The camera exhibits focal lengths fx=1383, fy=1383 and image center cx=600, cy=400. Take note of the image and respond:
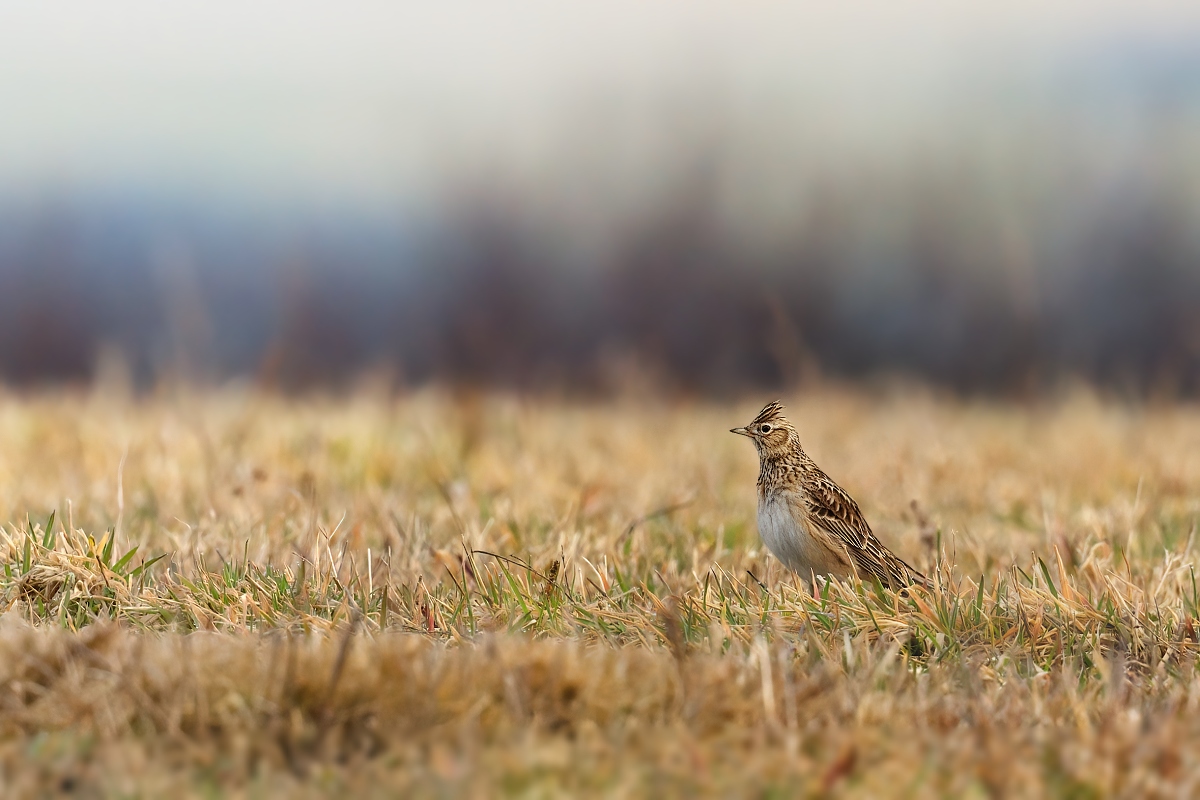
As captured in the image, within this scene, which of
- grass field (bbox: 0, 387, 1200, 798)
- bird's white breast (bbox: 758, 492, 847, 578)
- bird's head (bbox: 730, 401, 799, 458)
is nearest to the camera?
grass field (bbox: 0, 387, 1200, 798)

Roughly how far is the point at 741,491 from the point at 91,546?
403cm

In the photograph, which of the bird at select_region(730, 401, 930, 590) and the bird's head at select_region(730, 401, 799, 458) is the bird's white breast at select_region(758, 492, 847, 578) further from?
the bird's head at select_region(730, 401, 799, 458)

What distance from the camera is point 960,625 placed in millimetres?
3838

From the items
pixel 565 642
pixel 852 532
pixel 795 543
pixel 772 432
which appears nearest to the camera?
pixel 565 642

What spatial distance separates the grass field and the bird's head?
16.3 inches

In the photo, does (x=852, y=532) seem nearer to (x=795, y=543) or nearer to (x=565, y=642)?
(x=795, y=543)

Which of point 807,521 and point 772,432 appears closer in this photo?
point 807,521

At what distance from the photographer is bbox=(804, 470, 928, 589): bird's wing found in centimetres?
489

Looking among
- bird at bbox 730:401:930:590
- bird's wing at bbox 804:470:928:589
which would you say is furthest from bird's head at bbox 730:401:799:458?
bird's wing at bbox 804:470:928:589

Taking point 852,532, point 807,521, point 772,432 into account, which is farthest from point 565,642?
point 772,432

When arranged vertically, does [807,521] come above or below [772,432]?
below

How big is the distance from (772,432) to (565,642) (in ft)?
7.25

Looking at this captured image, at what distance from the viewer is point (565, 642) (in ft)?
11.1

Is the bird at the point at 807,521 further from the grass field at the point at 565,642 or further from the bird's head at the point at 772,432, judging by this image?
the grass field at the point at 565,642
